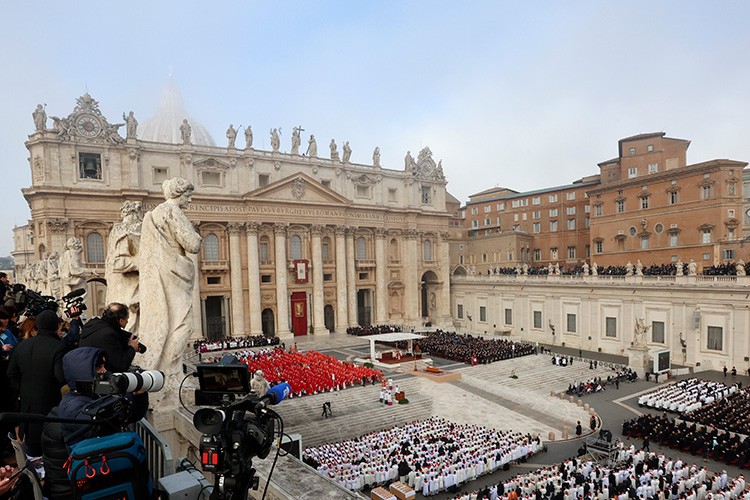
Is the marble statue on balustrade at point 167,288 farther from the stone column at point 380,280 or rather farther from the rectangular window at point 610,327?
the stone column at point 380,280

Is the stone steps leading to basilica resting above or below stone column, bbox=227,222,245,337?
below

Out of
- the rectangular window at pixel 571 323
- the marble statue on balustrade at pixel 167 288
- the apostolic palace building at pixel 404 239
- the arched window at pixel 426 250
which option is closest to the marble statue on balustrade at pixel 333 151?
the apostolic palace building at pixel 404 239

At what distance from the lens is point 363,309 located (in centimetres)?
5350

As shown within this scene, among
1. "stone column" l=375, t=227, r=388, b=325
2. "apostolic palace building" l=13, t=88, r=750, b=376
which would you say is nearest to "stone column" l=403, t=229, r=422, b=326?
"apostolic palace building" l=13, t=88, r=750, b=376

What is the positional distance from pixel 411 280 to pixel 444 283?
187 inches

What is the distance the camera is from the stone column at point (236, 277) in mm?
43219

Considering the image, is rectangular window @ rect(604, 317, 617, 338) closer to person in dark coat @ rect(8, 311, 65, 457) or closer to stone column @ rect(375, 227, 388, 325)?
stone column @ rect(375, 227, 388, 325)

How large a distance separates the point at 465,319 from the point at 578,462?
1473 inches

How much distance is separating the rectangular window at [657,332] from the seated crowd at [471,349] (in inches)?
364

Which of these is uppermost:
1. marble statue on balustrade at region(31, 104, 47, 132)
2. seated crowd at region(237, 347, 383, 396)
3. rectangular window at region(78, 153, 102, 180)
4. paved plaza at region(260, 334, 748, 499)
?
marble statue on balustrade at region(31, 104, 47, 132)

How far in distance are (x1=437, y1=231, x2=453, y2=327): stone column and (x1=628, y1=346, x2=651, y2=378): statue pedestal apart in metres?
24.2

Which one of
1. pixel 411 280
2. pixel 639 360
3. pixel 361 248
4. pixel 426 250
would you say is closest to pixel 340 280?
pixel 361 248

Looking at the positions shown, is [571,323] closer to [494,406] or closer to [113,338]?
[494,406]

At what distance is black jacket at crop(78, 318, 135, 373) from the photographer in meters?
5.06
